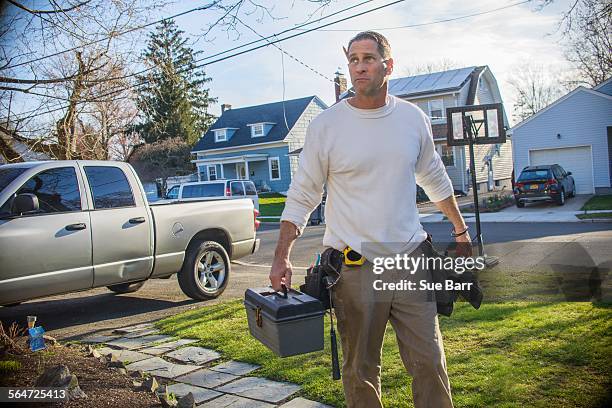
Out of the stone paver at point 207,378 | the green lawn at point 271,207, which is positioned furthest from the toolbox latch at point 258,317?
the green lawn at point 271,207

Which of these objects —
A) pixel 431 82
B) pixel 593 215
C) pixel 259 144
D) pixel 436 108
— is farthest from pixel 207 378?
pixel 259 144

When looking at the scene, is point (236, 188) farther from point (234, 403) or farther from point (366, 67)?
point (366, 67)

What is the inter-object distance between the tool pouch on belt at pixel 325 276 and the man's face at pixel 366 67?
838 millimetres

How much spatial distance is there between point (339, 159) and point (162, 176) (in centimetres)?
3986

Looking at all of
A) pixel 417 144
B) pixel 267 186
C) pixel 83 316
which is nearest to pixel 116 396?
pixel 417 144

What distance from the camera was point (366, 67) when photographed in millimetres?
2809

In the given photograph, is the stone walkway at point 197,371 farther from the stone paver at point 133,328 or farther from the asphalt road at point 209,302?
the asphalt road at point 209,302

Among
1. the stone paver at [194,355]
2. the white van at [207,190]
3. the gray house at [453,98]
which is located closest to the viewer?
the stone paver at [194,355]

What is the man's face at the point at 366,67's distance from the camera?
2.80 meters

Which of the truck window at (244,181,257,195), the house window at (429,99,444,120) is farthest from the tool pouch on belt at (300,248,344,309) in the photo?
the house window at (429,99,444,120)

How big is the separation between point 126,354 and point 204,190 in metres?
16.3

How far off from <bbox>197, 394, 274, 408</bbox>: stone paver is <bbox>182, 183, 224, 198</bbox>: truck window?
56.8 ft

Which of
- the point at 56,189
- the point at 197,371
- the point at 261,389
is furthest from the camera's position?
the point at 56,189

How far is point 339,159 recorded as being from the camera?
284 centimetres
